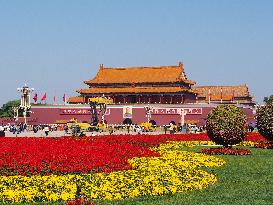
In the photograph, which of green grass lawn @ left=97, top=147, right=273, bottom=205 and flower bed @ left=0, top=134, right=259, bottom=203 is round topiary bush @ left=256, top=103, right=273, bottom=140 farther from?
green grass lawn @ left=97, top=147, right=273, bottom=205

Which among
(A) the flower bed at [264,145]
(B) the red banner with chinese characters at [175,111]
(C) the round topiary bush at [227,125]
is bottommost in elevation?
(A) the flower bed at [264,145]

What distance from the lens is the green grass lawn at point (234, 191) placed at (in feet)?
30.9

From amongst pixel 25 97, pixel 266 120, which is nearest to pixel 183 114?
pixel 25 97

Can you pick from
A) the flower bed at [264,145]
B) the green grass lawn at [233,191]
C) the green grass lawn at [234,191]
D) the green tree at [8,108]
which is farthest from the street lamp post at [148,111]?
the green grass lawn at [233,191]

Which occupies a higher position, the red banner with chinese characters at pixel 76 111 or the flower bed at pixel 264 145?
the red banner with chinese characters at pixel 76 111

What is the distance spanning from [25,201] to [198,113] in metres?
49.6

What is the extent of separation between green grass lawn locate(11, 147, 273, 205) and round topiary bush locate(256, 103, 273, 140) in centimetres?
760

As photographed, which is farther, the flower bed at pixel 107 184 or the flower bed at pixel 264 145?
the flower bed at pixel 264 145

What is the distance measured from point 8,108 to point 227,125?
69.8 metres

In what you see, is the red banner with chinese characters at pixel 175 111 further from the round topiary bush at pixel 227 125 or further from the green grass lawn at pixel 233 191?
the green grass lawn at pixel 233 191

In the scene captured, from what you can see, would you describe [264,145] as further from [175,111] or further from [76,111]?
[76,111]

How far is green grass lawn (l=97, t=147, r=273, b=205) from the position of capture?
371 inches

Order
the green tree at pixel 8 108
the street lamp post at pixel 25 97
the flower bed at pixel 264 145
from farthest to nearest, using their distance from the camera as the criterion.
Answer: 1. the green tree at pixel 8 108
2. the street lamp post at pixel 25 97
3. the flower bed at pixel 264 145

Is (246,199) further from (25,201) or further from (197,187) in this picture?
(25,201)
